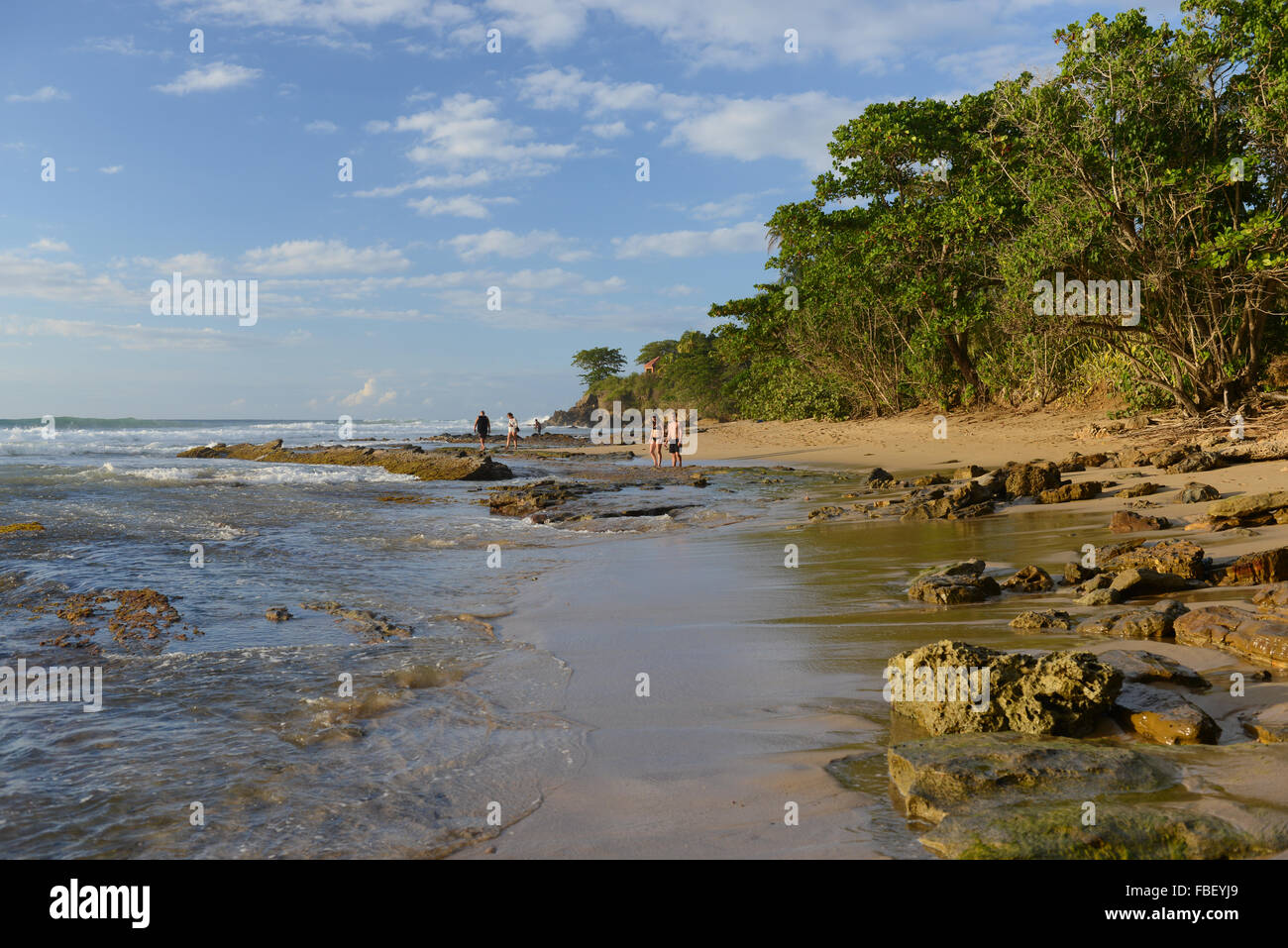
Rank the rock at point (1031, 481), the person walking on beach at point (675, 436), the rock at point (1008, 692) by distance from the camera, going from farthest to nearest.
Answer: the person walking on beach at point (675, 436) → the rock at point (1031, 481) → the rock at point (1008, 692)

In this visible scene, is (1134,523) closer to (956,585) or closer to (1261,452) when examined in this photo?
(956,585)

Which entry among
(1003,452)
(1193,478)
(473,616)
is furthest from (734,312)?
(473,616)

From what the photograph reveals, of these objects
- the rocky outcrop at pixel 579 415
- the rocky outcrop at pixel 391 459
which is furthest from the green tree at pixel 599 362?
the rocky outcrop at pixel 391 459

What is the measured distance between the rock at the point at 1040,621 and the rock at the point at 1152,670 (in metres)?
0.93

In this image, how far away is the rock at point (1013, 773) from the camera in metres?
2.84

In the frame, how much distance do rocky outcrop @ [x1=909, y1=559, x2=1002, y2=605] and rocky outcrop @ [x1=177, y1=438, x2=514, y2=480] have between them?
16228mm

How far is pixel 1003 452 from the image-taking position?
19.5m

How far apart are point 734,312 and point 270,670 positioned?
31.5 metres

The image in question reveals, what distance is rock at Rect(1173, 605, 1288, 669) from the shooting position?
4160 millimetres

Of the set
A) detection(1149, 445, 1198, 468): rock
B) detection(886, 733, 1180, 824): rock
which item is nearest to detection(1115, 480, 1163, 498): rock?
detection(1149, 445, 1198, 468): rock

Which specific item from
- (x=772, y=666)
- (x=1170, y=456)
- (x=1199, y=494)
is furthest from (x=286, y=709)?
(x=1170, y=456)

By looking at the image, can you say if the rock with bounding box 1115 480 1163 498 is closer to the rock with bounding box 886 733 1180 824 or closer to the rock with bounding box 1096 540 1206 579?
the rock with bounding box 1096 540 1206 579

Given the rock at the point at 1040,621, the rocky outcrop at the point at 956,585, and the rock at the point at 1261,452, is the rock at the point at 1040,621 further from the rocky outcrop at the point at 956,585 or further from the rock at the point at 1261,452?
the rock at the point at 1261,452

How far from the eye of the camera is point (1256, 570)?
5.71 metres
